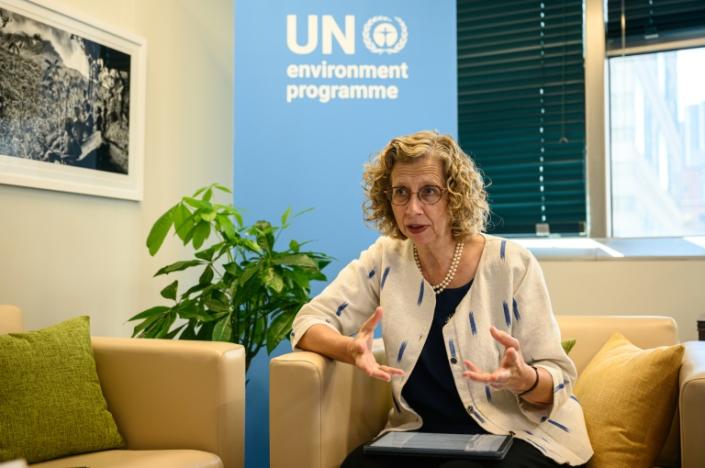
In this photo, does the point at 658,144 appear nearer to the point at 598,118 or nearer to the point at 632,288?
the point at 598,118

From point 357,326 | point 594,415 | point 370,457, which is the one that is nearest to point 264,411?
point 357,326

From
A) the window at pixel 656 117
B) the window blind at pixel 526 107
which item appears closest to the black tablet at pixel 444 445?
the window blind at pixel 526 107

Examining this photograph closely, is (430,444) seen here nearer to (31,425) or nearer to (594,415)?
(594,415)

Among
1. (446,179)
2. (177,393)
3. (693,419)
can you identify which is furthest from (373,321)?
(693,419)

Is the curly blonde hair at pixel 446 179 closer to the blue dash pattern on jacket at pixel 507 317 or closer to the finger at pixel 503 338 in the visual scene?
the blue dash pattern on jacket at pixel 507 317

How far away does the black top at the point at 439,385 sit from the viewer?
1.85 metres

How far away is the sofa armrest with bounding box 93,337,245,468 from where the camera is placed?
203cm

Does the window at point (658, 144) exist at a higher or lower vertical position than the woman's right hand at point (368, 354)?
higher

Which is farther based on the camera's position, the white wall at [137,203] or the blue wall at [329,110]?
the blue wall at [329,110]

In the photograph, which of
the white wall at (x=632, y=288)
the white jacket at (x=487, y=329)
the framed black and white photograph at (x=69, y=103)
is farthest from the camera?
the white wall at (x=632, y=288)

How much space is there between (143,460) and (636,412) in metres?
1.28

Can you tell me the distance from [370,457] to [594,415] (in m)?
0.62

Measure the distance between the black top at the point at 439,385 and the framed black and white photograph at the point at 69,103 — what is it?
1687 millimetres

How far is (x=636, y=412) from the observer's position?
1.83 m
